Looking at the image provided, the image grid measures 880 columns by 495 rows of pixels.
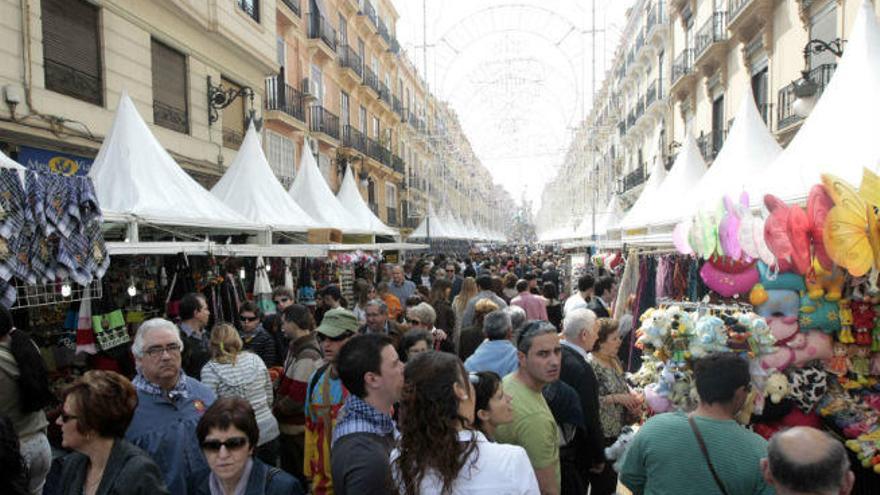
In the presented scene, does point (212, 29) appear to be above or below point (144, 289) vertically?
above

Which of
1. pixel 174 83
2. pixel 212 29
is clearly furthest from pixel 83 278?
pixel 212 29

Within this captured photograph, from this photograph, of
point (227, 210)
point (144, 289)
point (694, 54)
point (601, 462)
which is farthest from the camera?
point (694, 54)

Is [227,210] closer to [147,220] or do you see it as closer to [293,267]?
[147,220]

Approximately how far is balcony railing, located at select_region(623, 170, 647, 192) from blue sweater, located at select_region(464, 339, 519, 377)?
25904 mm

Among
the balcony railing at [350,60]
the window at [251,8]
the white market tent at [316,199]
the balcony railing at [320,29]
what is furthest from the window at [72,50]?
the balcony railing at [350,60]

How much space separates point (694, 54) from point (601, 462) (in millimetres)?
20391

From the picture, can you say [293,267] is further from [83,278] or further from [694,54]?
[694,54]

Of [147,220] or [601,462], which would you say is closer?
[601,462]

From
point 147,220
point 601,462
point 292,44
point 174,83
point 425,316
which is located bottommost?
point 601,462

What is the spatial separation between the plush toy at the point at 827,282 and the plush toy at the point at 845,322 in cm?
5

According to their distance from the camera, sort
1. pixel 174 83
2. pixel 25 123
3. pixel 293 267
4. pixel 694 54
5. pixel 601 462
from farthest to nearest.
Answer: pixel 694 54 < pixel 174 83 < pixel 293 267 < pixel 25 123 < pixel 601 462

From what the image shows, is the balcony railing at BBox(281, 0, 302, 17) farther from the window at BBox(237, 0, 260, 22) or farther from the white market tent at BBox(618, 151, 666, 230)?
Result: the white market tent at BBox(618, 151, 666, 230)

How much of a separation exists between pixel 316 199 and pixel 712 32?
43.4 feet

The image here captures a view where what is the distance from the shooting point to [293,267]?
10.7 metres
